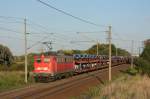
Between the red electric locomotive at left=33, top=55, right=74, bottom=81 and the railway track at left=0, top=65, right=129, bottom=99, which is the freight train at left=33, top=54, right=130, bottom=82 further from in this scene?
the railway track at left=0, top=65, right=129, bottom=99

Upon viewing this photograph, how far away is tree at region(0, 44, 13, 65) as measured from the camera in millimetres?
75238

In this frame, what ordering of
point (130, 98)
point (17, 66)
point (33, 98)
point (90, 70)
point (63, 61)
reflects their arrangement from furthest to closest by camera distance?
point (17, 66), point (90, 70), point (63, 61), point (33, 98), point (130, 98)

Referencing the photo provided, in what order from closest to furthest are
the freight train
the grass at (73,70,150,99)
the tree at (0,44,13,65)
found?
the grass at (73,70,150,99)
the freight train
the tree at (0,44,13,65)

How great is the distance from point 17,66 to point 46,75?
107ft

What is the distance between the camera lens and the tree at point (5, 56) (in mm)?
75238

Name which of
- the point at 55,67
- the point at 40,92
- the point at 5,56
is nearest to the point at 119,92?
the point at 40,92

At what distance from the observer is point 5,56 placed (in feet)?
249

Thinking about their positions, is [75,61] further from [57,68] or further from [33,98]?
Answer: [33,98]

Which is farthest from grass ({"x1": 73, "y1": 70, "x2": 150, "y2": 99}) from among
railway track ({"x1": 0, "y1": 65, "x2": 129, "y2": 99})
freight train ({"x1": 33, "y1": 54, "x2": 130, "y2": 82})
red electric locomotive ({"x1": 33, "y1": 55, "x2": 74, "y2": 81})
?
freight train ({"x1": 33, "y1": 54, "x2": 130, "y2": 82})

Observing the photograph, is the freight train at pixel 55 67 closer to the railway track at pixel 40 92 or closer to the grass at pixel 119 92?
the railway track at pixel 40 92

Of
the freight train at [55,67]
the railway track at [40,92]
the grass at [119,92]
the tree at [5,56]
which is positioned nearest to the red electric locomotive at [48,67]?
the freight train at [55,67]

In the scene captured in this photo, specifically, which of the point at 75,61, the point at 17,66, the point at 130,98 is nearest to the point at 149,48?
the point at 75,61

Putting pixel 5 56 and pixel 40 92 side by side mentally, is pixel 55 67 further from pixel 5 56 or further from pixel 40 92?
pixel 5 56

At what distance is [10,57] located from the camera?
76.9 metres
